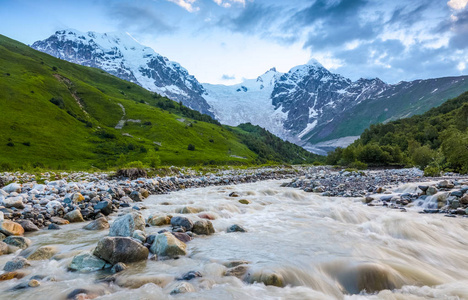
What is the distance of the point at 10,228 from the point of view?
24.2 ft

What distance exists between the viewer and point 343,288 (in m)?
4.88

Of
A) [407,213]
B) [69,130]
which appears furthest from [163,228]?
[69,130]

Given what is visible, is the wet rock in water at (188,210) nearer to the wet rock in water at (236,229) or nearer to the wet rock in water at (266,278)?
the wet rock in water at (236,229)

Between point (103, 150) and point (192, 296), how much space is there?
204 ft

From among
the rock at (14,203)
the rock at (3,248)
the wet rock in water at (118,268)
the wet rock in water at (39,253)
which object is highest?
the rock at (14,203)

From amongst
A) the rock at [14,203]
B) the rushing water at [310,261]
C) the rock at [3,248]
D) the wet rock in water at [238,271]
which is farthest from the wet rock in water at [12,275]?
the rock at [14,203]

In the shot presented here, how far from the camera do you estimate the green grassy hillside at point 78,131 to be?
47969mm

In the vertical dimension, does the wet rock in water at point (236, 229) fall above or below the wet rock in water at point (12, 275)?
below

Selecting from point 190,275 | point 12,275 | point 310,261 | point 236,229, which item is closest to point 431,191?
point 310,261

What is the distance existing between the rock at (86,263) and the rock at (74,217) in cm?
492

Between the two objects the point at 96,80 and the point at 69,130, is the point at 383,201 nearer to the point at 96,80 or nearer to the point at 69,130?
the point at 69,130

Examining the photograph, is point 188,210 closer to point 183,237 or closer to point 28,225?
point 183,237

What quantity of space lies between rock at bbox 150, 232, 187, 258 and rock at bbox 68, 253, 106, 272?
125 centimetres

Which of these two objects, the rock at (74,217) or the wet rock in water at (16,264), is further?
the rock at (74,217)
